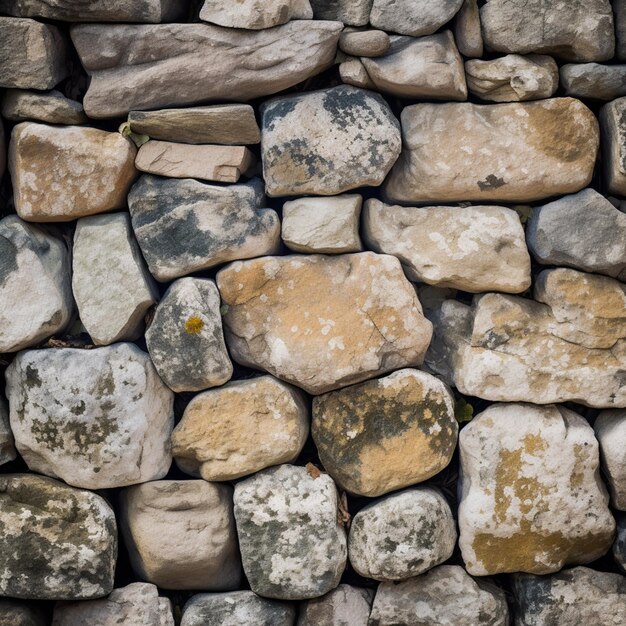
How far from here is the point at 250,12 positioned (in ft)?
8.80

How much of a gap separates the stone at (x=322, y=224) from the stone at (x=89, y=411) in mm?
768

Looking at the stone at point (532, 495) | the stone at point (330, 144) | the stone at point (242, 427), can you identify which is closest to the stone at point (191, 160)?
the stone at point (330, 144)

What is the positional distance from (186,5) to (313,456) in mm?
1883

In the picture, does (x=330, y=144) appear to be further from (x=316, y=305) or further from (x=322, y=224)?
(x=316, y=305)

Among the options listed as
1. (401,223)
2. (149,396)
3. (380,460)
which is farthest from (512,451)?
(149,396)

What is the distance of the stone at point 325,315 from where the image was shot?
279 centimetres

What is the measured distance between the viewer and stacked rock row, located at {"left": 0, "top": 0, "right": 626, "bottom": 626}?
2.75 meters

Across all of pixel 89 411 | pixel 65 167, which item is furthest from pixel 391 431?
pixel 65 167

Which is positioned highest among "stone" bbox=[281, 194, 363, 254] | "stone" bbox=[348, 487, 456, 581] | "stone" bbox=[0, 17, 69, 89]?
"stone" bbox=[0, 17, 69, 89]

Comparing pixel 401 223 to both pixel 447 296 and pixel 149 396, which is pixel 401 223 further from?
→ pixel 149 396

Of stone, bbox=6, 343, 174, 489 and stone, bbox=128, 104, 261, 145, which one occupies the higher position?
stone, bbox=128, 104, 261, 145

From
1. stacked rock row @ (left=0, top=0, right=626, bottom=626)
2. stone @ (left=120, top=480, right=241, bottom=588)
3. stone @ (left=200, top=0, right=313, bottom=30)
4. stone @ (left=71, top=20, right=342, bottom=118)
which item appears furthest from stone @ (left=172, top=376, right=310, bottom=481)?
stone @ (left=200, top=0, right=313, bottom=30)

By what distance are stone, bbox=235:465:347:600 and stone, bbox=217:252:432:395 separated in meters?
0.43

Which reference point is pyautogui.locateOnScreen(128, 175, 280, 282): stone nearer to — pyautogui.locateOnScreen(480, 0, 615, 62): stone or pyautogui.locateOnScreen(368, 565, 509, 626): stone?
pyautogui.locateOnScreen(480, 0, 615, 62): stone
